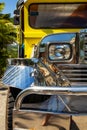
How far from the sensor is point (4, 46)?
21078 mm

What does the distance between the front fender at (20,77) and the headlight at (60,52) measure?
0.29m

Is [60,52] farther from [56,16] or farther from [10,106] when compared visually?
[56,16]

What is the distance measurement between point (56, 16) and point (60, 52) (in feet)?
6.02

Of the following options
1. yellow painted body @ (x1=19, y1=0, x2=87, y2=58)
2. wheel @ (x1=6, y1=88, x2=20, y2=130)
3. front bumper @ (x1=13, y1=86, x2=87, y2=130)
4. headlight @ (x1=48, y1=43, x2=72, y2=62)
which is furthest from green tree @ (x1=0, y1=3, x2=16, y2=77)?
front bumper @ (x1=13, y1=86, x2=87, y2=130)

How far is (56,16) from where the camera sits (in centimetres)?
605

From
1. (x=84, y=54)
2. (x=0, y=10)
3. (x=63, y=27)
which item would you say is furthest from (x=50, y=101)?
(x=0, y=10)

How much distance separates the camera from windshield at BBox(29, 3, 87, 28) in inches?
238

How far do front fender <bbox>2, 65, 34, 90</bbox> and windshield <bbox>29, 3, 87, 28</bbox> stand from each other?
5.23 feet

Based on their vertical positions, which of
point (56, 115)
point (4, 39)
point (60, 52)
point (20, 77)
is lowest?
point (56, 115)

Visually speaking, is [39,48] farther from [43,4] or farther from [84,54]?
[43,4]

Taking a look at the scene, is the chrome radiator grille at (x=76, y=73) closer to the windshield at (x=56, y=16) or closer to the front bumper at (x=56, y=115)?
the front bumper at (x=56, y=115)

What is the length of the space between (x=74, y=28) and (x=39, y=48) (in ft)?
5.43

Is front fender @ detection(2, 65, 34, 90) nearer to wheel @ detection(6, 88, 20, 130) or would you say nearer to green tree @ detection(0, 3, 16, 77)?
wheel @ detection(6, 88, 20, 130)

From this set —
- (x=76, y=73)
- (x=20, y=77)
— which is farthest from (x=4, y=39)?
(x=76, y=73)
